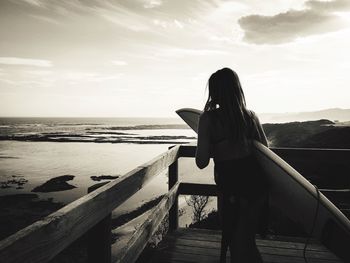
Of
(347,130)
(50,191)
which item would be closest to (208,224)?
(50,191)

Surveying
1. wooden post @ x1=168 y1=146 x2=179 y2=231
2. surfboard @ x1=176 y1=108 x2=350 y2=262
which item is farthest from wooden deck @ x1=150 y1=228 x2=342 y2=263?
surfboard @ x1=176 y1=108 x2=350 y2=262

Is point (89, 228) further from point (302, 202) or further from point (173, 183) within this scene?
point (173, 183)

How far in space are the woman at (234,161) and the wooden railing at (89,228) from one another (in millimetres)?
639

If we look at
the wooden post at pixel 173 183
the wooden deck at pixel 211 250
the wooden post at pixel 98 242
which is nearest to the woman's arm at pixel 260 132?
the wooden post at pixel 98 242

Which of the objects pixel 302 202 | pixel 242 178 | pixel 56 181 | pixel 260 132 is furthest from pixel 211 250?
pixel 56 181

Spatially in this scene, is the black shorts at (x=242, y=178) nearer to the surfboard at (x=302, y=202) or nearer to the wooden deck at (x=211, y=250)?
the surfboard at (x=302, y=202)

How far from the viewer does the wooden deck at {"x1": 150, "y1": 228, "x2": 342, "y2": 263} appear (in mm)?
3406

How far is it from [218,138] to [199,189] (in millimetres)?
2107

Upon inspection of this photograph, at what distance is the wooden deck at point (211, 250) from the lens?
3406 mm

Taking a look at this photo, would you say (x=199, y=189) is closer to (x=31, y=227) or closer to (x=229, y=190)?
(x=229, y=190)

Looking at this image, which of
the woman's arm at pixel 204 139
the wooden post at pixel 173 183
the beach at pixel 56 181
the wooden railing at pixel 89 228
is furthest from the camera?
the beach at pixel 56 181

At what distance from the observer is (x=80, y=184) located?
20625mm

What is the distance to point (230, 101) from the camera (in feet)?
7.45

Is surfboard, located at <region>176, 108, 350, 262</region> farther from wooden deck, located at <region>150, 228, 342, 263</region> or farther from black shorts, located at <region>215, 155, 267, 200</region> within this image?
wooden deck, located at <region>150, 228, 342, 263</region>
